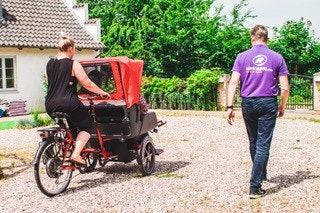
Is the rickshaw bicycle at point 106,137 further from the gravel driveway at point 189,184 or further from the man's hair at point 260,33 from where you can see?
the man's hair at point 260,33

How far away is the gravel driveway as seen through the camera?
20.1 ft

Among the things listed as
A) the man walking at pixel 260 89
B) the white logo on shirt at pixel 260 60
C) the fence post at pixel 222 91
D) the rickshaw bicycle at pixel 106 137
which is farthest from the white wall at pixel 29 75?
the white logo on shirt at pixel 260 60

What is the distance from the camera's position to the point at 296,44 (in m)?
27.5

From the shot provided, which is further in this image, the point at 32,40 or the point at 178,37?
the point at 178,37

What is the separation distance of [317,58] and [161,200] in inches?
899

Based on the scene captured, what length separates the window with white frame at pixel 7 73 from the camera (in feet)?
68.5

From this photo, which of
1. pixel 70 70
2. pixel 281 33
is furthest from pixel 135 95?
pixel 281 33

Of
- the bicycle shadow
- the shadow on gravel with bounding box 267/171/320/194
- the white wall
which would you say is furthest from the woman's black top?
the white wall

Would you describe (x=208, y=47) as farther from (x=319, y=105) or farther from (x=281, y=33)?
(x=319, y=105)

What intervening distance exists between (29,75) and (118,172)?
14.7 m

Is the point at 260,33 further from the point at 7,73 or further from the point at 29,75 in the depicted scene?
the point at 29,75

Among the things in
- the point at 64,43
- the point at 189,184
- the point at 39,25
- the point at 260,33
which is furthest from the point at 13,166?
the point at 39,25

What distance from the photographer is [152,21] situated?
28391 mm

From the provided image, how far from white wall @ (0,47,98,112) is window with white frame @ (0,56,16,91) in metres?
0.17
